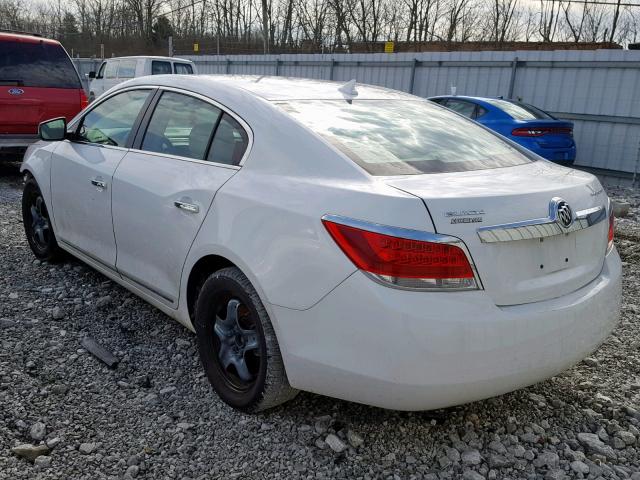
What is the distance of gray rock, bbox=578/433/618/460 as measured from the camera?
2.65m

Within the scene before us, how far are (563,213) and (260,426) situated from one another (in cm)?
161

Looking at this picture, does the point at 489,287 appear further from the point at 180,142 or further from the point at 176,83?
the point at 176,83

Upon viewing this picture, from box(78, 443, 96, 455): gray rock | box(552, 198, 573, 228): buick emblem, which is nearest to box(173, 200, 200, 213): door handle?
box(78, 443, 96, 455): gray rock

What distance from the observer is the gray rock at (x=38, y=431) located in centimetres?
263

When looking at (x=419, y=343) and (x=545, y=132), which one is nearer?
(x=419, y=343)

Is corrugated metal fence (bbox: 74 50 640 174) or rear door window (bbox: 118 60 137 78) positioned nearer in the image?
corrugated metal fence (bbox: 74 50 640 174)

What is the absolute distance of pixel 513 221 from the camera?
2.31 m

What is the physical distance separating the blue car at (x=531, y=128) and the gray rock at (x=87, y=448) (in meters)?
8.84

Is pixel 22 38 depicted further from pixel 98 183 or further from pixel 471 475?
pixel 471 475

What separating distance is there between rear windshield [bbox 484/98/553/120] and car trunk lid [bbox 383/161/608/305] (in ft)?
26.9

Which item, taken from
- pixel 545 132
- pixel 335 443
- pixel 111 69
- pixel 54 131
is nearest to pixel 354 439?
pixel 335 443

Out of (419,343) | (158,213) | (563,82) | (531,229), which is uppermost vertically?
(563,82)

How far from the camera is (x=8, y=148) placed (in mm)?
8047

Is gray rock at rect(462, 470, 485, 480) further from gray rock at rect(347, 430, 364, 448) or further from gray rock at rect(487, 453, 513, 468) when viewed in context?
gray rock at rect(347, 430, 364, 448)
